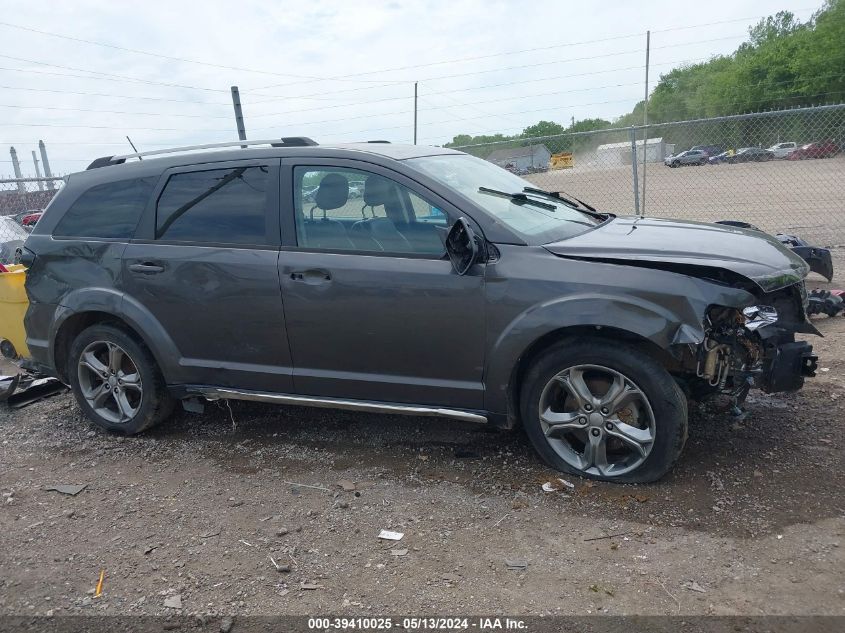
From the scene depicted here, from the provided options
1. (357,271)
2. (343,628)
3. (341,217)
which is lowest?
(343,628)

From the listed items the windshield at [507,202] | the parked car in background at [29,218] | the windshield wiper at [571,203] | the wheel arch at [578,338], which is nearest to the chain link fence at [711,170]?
the windshield wiper at [571,203]

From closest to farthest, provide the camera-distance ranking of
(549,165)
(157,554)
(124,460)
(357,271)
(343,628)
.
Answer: (343,628), (157,554), (357,271), (124,460), (549,165)

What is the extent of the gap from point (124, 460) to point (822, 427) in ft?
14.1

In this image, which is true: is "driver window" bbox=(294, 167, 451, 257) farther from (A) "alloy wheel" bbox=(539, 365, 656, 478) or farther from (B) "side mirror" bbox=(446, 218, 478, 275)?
(A) "alloy wheel" bbox=(539, 365, 656, 478)

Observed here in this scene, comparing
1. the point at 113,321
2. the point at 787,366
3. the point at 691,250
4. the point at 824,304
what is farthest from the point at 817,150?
the point at 113,321

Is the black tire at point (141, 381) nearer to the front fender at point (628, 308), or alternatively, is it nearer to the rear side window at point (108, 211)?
the rear side window at point (108, 211)

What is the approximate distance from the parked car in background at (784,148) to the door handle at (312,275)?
1713 cm

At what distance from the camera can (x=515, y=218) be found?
389 centimetres

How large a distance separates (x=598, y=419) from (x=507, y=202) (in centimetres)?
137

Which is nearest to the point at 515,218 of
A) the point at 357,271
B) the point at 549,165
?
the point at 357,271

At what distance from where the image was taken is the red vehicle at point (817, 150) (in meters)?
15.3

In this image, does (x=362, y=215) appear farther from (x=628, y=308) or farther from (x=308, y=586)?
(x=308, y=586)

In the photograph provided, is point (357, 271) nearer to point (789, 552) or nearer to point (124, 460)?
point (124, 460)

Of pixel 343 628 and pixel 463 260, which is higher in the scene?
pixel 463 260
